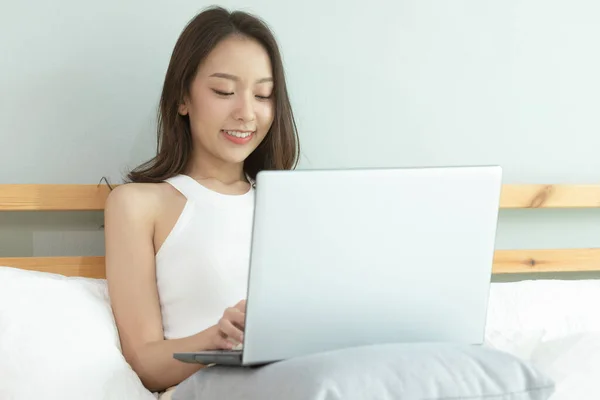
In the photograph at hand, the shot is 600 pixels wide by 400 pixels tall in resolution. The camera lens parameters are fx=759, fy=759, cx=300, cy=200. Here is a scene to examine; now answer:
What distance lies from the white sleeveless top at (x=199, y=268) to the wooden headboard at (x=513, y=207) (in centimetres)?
25

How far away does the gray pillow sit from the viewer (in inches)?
33.3

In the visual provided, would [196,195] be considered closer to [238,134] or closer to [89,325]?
[238,134]

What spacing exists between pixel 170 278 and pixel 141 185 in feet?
0.64

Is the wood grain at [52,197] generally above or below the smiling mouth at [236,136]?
below

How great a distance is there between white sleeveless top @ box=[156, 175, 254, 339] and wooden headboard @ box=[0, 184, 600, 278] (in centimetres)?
25

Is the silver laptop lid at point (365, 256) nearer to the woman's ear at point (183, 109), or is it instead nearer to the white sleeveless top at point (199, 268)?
the white sleeveless top at point (199, 268)

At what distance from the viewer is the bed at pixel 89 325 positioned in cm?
111

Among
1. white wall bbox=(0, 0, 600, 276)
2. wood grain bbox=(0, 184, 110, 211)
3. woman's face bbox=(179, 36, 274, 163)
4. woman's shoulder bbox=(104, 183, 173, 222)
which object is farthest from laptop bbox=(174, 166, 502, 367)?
white wall bbox=(0, 0, 600, 276)

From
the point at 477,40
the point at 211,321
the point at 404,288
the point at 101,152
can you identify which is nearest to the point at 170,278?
the point at 211,321

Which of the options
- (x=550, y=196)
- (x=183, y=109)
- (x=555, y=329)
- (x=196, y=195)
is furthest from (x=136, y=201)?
(x=550, y=196)

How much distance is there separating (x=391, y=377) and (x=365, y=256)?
150 millimetres

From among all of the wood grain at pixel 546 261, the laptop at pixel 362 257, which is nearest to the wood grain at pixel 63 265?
the laptop at pixel 362 257

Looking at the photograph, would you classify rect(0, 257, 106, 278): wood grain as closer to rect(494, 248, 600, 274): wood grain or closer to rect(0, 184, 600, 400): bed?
rect(0, 184, 600, 400): bed

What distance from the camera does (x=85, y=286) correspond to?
1.36 m
